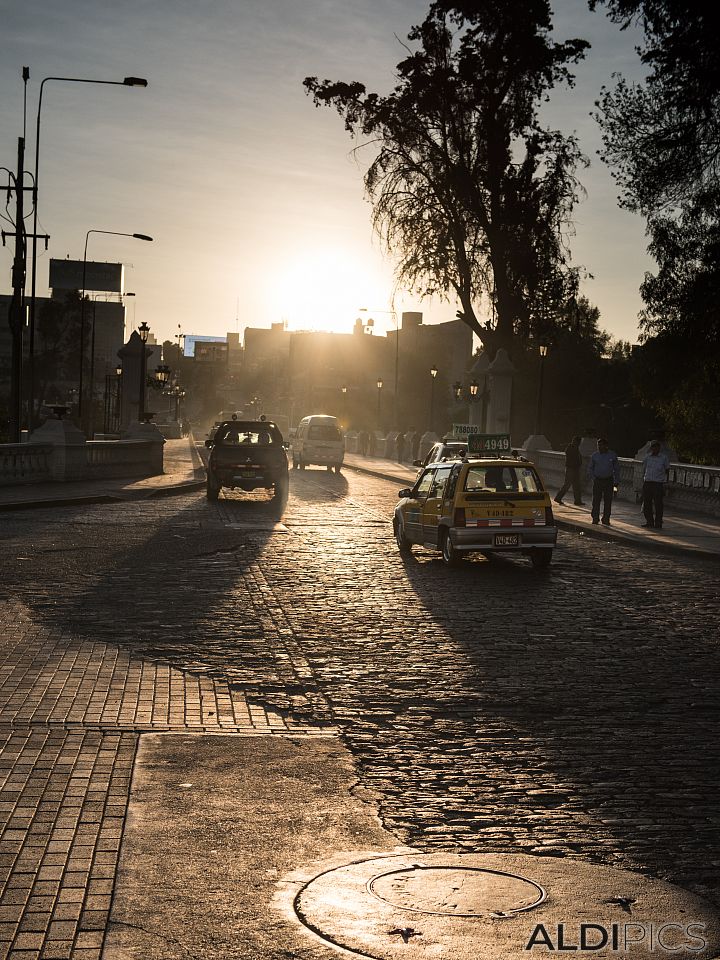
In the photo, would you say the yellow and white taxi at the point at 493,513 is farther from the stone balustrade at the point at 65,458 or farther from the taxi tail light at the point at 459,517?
the stone balustrade at the point at 65,458

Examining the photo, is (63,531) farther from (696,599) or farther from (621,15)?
(621,15)

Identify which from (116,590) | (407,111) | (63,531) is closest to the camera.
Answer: (116,590)

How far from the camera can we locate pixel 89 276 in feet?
637

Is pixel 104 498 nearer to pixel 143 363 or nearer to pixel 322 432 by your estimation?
pixel 322 432

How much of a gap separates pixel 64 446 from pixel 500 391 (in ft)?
52.2

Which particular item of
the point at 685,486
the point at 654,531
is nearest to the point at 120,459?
the point at 685,486

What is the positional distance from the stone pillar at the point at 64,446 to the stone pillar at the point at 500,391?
14.4 metres

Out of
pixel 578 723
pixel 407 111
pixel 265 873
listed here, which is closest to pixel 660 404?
pixel 407 111

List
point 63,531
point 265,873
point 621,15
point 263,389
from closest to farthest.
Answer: point 265,873
point 63,531
point 621,15
point 263,389

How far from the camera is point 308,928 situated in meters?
4.33

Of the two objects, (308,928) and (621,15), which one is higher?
(621,15)

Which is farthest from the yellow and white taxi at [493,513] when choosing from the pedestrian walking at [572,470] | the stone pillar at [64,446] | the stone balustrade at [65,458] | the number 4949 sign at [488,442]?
the stone pillar at [64,446]

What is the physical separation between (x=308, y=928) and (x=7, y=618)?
770 cm

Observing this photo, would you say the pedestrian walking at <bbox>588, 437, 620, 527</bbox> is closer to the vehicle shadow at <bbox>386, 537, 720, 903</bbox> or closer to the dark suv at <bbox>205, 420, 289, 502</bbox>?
the dark suv at <bbox>205, 420, 289, 502</bbox>
